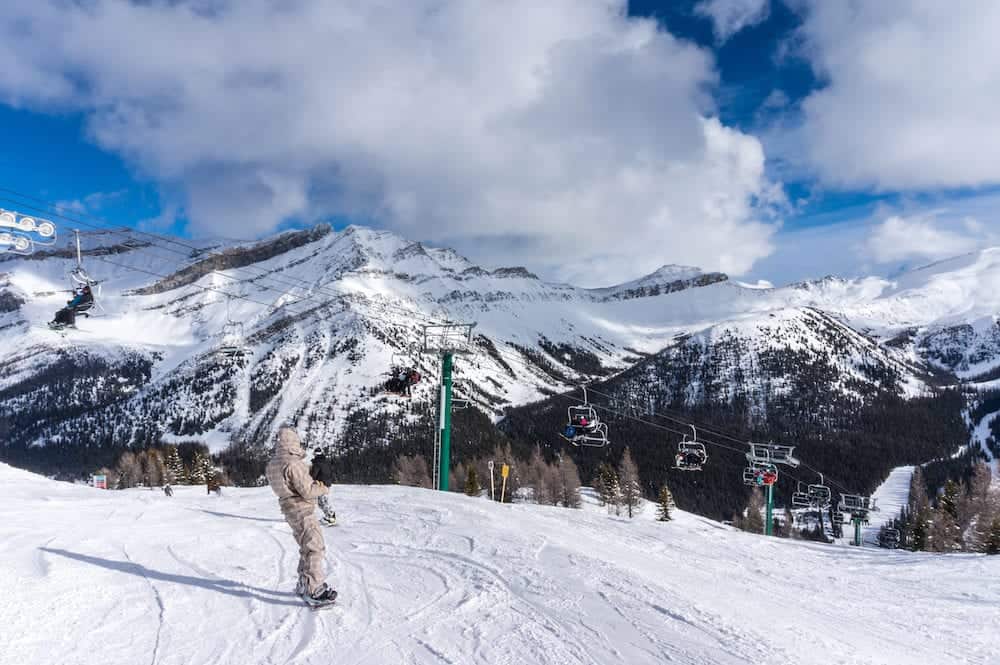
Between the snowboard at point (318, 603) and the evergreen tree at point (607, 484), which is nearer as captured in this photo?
the snowboard at point (318, 603)

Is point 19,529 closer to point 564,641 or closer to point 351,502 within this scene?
point 351,502

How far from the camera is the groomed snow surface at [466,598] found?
6.18m

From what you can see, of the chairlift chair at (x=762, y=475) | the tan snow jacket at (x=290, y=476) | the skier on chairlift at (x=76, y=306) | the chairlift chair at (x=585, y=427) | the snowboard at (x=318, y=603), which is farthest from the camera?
the chairlift chair at (x=762, y=475)

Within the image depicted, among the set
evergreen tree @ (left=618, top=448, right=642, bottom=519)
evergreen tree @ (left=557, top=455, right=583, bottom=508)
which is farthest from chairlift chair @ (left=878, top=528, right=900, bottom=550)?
evergreen tree @ (left=557, top=455, right=583, bottom=508)

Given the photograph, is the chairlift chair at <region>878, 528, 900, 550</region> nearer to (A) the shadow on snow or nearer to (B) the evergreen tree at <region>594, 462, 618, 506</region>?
(B) the evergreen tree at <region>594, 462, 618, 506</region>

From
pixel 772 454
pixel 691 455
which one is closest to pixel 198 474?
pixel 691 455

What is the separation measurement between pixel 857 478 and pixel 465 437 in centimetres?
9890

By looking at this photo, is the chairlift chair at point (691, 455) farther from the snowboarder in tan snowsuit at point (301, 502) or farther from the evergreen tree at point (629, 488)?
the evergreen tree at point (629, 488)

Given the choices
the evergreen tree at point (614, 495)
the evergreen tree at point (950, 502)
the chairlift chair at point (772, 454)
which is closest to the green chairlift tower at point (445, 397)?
the chairlift chair at point (772, 454)

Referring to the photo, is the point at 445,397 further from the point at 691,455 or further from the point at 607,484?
the point at 607,484

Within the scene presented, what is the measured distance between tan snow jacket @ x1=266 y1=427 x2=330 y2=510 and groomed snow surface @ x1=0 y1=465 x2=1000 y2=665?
1.38 metres

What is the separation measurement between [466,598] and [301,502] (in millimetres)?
2456

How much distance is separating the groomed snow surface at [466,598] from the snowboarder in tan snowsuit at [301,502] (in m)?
0.33

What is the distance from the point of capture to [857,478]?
150 meters
